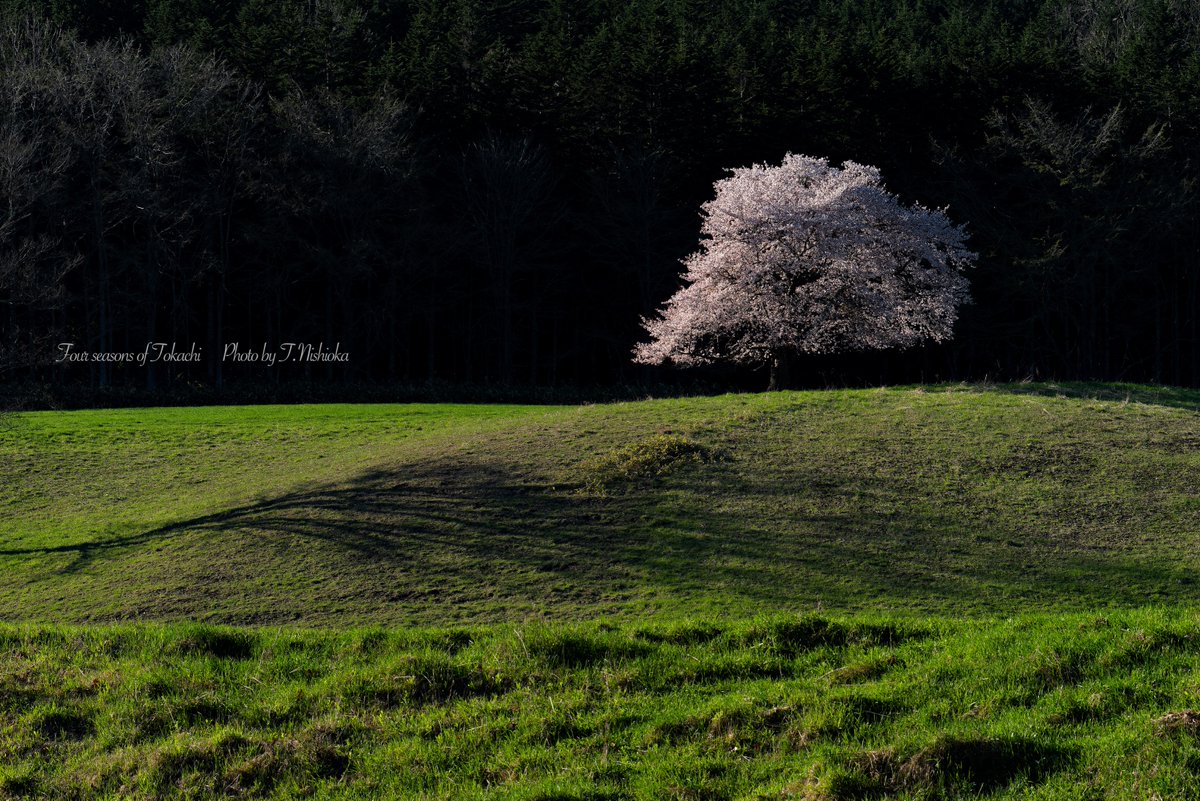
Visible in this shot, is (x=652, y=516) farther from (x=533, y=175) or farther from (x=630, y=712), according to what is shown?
(x=533, y=175)

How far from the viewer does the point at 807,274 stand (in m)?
34.1

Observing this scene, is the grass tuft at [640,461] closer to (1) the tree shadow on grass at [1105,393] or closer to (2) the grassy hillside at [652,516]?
(2) the grassy hillside at [652,516]

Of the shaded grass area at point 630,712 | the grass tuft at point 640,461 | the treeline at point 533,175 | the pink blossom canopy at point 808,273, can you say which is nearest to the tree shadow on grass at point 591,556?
the grass tuft at point 640,461

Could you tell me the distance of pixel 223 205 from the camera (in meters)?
52.5

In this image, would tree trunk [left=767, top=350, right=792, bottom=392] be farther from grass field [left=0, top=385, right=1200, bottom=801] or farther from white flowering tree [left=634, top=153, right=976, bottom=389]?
grass field [left=0, top=385, right=1200, bottom=801]

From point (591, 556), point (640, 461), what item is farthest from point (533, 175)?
Answer: point (591, 556)

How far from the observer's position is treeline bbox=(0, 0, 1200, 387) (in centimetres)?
5188

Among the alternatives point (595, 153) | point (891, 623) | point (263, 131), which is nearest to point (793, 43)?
point (595, 153)

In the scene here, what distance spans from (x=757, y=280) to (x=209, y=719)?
1105 inches

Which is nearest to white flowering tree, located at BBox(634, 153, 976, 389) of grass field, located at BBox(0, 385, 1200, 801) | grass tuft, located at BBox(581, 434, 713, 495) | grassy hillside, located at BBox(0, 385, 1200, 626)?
grassy hillside, located at BBox(0, 385, 1200, 626)

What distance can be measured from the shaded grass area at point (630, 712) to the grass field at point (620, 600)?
0.11ft

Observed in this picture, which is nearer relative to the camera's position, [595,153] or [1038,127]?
[1038,127]

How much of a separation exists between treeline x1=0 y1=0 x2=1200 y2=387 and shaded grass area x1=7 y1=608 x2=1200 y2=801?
43164 mm

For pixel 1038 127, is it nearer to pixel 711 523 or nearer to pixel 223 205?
pixel 223 205
